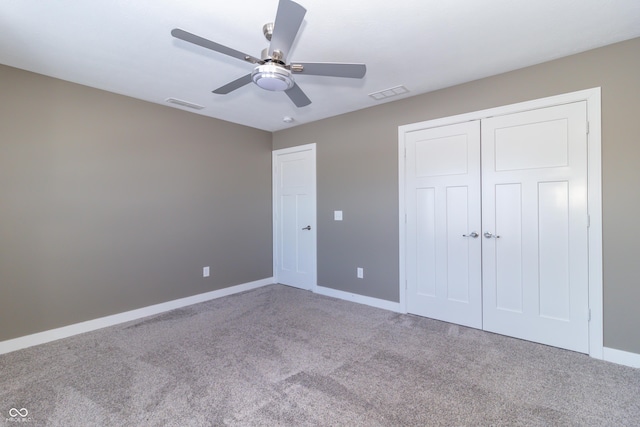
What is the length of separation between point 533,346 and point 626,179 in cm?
153

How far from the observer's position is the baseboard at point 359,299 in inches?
140

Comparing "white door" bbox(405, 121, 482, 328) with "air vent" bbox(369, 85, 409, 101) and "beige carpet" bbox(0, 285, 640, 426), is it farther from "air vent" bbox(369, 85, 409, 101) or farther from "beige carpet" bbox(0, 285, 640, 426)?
"air vent" bbox(369, 85, 409, 101)

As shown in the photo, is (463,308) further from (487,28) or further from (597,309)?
(487,28)

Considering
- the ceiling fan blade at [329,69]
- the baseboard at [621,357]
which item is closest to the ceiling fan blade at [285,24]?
the ceiling fan blade at [329,69]

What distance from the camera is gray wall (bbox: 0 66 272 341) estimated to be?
2664 mm

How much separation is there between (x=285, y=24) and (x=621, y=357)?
335cm

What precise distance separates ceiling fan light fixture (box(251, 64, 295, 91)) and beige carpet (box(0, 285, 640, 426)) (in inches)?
80.0

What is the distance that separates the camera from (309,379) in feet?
7.07

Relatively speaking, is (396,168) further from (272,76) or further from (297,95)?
(272,76)

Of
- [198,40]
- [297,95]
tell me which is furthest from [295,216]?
[198,40]

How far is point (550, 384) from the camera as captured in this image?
2.08 m

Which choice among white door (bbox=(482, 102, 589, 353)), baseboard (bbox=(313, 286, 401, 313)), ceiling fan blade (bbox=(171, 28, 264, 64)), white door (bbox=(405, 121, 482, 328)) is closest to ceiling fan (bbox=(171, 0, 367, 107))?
ceiling fan blade (bbox=(171, 28, 264, 64))

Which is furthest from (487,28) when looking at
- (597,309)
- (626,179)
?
(597,309)

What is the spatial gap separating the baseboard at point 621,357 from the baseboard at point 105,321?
3.94 metres
